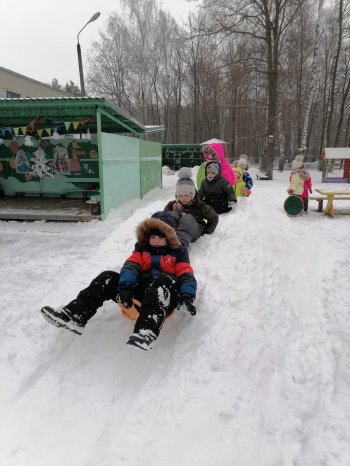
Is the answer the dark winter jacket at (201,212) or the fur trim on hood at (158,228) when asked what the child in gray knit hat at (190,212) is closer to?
the dark winter jacket at (201,212)

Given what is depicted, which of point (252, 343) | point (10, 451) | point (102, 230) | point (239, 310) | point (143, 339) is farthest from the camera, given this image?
point (102, 230)

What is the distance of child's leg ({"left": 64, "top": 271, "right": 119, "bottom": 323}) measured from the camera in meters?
3.07

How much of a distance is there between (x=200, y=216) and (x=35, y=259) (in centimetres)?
290

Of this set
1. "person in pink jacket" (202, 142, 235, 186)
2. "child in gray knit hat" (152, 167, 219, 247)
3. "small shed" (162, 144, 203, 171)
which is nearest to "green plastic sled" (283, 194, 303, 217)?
"person in pink jacket" (202, 142, 235, 186)

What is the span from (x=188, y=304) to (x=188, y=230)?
6.18ft

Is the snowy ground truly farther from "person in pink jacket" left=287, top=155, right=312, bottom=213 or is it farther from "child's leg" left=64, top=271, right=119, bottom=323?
"person in pink jacket" left=287, top=155, right=312, bottom=213

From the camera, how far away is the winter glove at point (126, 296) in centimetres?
301

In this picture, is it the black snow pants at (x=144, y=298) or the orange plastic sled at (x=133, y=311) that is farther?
the orange plastic sled at (x=133, y=311)

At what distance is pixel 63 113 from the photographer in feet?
32.5

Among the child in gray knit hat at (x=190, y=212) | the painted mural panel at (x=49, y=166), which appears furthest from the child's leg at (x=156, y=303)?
the painted mural panel at (x=49, y=166)

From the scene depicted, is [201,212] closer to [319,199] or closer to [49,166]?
[319,199]

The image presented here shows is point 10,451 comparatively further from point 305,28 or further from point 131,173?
point 305,28

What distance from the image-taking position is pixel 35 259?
593cm

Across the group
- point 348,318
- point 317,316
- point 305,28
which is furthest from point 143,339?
point 305,28
